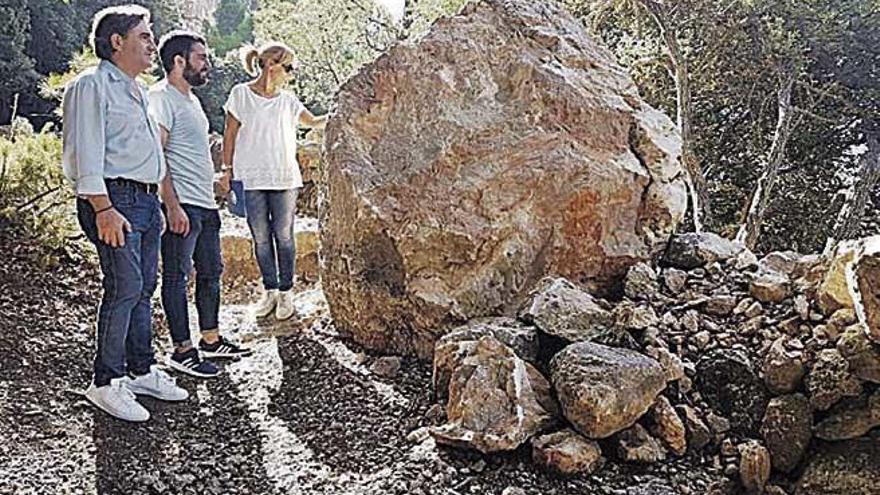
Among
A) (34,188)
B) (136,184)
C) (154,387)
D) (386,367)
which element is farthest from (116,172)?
(34,188)

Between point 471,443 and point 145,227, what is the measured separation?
126 cm

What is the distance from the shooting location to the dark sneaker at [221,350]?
3.26 metres

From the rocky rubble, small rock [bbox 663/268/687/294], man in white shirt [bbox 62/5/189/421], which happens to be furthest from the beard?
small rock [bbox 663/268/687/294]

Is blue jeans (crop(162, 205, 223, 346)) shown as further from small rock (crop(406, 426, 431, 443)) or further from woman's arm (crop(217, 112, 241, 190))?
small rock (crop(406, 426, 431, 443))

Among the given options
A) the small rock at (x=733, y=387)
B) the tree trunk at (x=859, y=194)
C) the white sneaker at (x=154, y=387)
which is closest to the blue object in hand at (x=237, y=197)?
the white sneaker at (x=154, y=387)

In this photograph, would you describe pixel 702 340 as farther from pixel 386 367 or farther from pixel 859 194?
pixel 859 194

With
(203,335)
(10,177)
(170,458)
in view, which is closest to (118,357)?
(170,458)

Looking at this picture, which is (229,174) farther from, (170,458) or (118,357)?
(170,458)

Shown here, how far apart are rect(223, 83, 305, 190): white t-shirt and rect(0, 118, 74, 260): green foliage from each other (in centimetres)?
112

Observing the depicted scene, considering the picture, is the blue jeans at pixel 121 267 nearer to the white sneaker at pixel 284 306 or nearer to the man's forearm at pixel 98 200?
the man's forearm at pixel 98 200

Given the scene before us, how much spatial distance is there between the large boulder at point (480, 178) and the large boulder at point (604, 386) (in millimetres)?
673

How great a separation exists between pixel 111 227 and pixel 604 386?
1.50 meters

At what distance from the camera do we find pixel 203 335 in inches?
129

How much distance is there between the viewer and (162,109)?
9.30 ft
